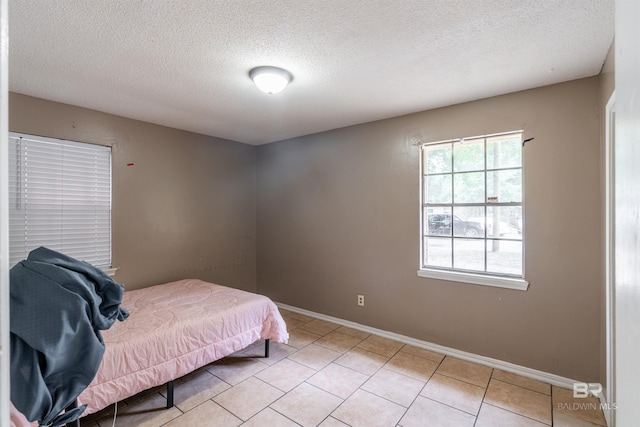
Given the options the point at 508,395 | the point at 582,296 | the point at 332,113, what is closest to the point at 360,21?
the point at 332,113

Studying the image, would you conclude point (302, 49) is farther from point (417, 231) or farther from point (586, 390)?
point (586, 390)

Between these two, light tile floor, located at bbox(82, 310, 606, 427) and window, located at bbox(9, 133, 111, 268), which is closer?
light tile floor, located at bbox(82, 310, 606, 427)

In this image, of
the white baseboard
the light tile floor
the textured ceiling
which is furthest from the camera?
the white baseboard

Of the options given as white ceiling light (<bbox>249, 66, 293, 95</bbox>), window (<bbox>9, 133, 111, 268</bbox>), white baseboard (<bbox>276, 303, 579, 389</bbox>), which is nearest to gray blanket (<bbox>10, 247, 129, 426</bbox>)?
white ceiling light (<bbox>249, 66, 293, 95</bbox>)

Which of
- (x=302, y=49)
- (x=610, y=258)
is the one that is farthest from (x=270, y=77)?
(x=610, y=258)

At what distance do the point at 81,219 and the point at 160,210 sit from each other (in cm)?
76

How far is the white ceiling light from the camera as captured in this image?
2141mm

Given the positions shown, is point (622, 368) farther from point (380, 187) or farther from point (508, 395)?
point (380, 187)

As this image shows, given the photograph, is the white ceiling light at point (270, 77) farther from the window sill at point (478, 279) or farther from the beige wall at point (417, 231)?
the window sill at point (478, 279)

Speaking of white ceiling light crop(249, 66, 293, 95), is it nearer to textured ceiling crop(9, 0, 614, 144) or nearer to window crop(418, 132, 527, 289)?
textured ceiling crop(9, 0, 614, 144)

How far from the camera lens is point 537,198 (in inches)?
96.8

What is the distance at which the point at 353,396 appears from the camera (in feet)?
7.52

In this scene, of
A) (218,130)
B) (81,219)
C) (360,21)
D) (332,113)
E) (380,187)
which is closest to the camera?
(360,21)

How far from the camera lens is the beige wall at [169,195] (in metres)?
2.94
